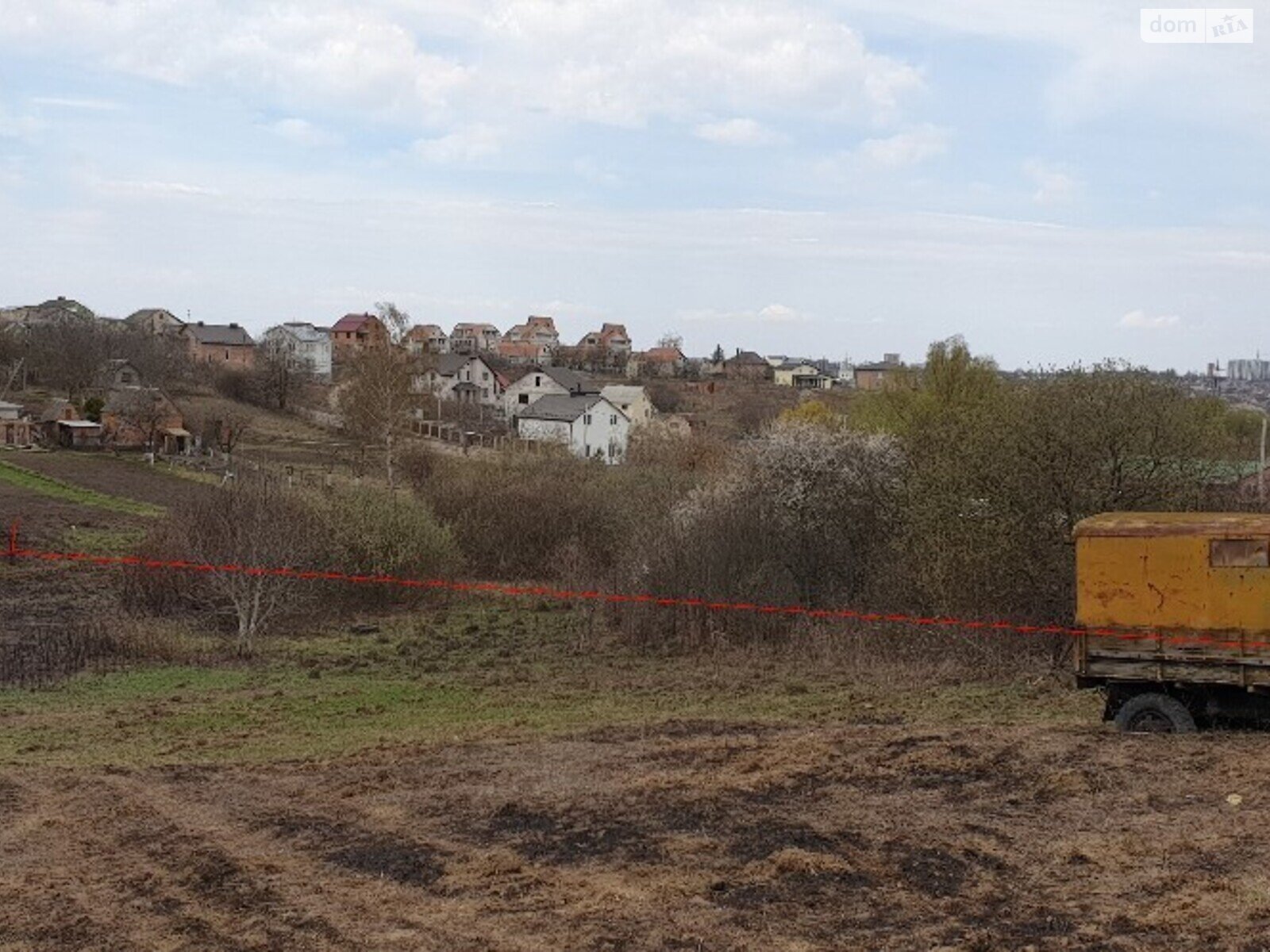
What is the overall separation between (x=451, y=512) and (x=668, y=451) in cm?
1429

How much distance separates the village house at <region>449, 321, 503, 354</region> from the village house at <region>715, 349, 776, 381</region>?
30.0m

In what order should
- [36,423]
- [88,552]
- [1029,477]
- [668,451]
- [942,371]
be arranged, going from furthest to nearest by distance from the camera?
1. [36,423]
2. [668,451]
3. [942,371]
4. [88,552]
5. [1029,477]

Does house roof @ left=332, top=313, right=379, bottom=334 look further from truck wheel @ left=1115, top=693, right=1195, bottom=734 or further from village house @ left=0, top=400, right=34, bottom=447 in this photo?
truck wheel @ left=1115, top=693, right=1195, bottom=734

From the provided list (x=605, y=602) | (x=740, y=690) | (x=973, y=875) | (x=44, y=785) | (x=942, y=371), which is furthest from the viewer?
(x=942, y=371)

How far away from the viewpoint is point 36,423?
66.6 m

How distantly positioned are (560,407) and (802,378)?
58.3 m

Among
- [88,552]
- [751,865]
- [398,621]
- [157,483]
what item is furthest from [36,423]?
[751,865]

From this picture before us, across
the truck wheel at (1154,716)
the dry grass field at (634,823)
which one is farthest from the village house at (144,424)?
the truck wheel at (1154,716)

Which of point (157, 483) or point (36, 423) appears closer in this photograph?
point (157, 483)

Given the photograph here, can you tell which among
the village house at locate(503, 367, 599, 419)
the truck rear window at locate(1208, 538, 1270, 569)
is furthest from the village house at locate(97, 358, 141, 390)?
the truck rear window at locate(1208, 538, 1270, 569)

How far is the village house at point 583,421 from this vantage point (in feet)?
240

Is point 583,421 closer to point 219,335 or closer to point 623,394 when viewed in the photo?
point 623,394

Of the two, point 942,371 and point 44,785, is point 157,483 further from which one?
point 44,785

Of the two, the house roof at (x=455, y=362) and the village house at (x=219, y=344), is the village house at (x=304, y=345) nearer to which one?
the village house at (x=219, y=344)
